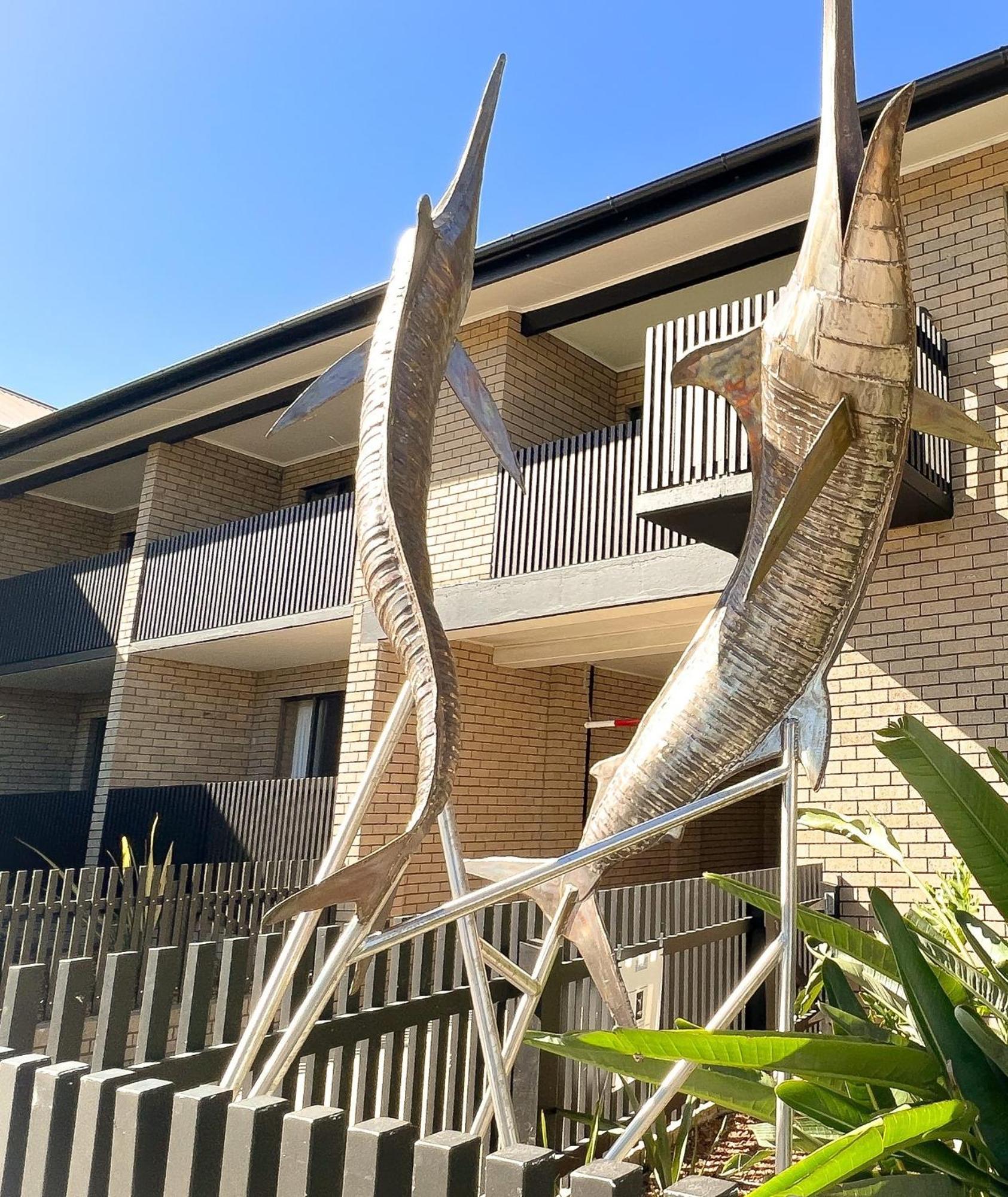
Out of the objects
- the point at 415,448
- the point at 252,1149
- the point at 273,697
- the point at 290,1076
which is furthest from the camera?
the point at 273,697

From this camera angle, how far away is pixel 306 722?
1409 centimetres

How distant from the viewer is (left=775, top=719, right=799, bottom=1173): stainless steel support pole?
77.7 inches

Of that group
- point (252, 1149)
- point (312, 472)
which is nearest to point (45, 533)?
point (312, 472)

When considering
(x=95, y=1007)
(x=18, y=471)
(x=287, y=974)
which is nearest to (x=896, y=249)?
(x=287, y=974)

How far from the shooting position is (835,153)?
189cm

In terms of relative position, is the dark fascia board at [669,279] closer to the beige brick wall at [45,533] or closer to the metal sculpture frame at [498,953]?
the metal sculpture frame at [498,953]

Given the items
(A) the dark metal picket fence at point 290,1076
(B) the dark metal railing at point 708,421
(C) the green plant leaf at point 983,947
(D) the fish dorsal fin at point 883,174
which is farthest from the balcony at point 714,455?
(D) the fish dorsal fin at point 883,174

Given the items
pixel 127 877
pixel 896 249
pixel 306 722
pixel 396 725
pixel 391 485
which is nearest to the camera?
pixel 896 249

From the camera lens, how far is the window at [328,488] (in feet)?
47.1

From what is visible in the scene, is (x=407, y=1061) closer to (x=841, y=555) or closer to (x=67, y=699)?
(x=841, y=555)

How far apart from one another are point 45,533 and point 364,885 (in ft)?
56.9

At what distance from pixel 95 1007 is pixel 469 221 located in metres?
6.72

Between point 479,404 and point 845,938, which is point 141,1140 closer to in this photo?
point 845,938

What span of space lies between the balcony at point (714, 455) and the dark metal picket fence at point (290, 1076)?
2.56 meters
